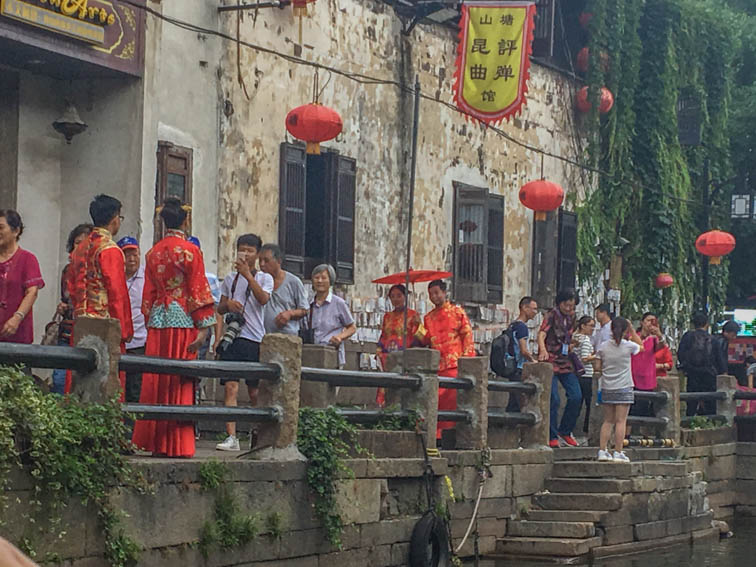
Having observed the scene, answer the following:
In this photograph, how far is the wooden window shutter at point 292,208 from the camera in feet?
57.9

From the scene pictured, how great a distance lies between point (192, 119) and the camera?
53.9 feet

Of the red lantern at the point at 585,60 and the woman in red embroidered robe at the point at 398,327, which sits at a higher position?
the red lantern at the point at 585,60

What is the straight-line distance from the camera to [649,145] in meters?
26.1

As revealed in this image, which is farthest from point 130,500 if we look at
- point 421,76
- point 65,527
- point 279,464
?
point 421,76

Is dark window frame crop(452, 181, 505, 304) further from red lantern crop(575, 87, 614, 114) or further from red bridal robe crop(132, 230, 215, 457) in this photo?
red bridal robe crop(132, 230, 215, 457)

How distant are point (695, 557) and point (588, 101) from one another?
428 inches

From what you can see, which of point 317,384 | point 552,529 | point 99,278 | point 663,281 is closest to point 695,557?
point 552,529

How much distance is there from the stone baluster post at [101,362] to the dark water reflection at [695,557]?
18.5 feet

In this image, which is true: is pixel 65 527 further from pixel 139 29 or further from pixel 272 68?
pixel 272 68

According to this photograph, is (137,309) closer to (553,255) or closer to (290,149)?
(290,149)

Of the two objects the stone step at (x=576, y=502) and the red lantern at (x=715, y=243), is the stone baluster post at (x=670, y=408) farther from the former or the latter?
the red lantern at (x=715, y=243)

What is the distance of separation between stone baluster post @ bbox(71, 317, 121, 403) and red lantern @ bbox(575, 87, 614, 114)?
16.6 m

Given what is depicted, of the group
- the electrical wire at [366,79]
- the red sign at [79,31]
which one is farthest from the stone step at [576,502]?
the red sign at [79,31]

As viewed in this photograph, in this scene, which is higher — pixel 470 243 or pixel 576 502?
pixel 470 243
